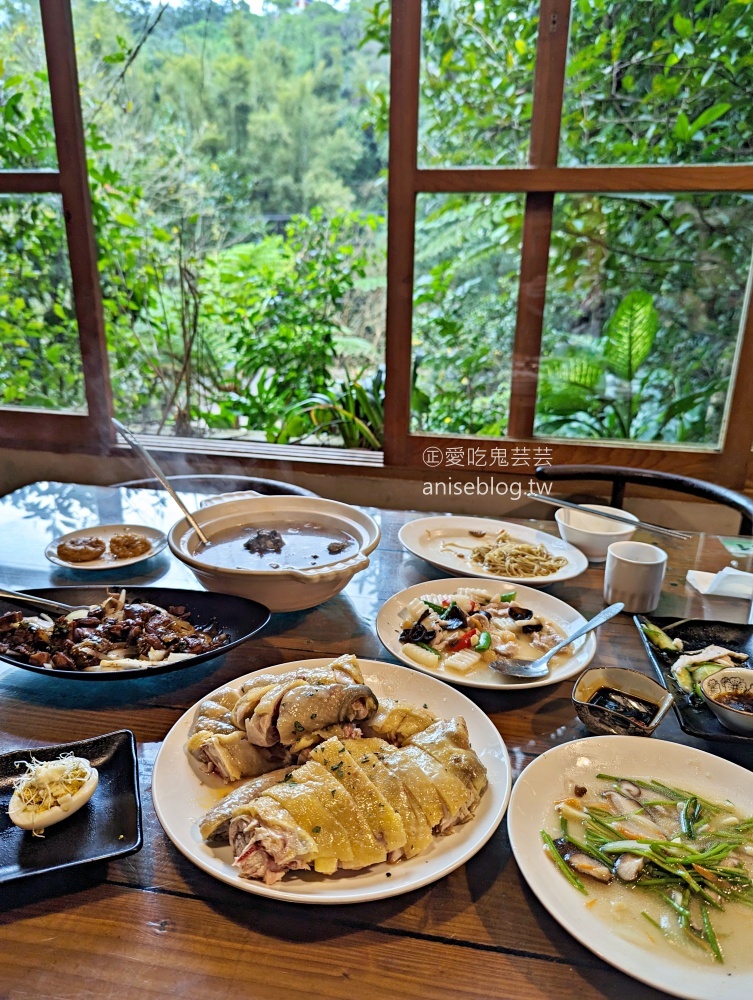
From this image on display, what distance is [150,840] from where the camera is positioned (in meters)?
0.89

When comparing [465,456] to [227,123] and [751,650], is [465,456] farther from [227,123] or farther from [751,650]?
[227,123]

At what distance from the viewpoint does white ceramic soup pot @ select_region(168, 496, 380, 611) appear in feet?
4.43

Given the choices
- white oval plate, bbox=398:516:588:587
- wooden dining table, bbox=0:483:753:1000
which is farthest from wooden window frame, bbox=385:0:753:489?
wooden dining table, bbox=0:483:753:1000

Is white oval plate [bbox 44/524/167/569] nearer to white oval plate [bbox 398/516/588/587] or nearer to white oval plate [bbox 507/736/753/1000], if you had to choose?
white oval plate [bbox 398/516/588/587]

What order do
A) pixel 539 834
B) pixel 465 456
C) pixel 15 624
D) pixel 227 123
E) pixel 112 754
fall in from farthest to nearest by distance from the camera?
pixel 227 123 < pixel 465 456 < pixel 15 624 < pixel 112 754 < pixel 539 834

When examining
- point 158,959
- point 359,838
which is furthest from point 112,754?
point 359,838

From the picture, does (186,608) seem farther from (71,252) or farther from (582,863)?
(71,252)

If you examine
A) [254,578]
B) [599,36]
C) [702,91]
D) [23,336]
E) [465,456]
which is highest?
[599,36]

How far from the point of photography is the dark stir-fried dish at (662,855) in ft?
2.51

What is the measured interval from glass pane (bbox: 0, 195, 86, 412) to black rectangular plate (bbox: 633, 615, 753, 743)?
9.86ft

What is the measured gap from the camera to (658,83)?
2.64 m

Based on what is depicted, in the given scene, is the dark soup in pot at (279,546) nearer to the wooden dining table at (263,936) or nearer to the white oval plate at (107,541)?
the white oval plate at (107,541)

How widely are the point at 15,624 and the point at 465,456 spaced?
2.09m

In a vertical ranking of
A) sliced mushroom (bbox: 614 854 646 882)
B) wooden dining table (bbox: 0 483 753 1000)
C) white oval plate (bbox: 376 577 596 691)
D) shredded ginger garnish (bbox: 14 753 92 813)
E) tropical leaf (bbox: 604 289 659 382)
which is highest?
tropical leaf (bbox: 604 289 659 382)
